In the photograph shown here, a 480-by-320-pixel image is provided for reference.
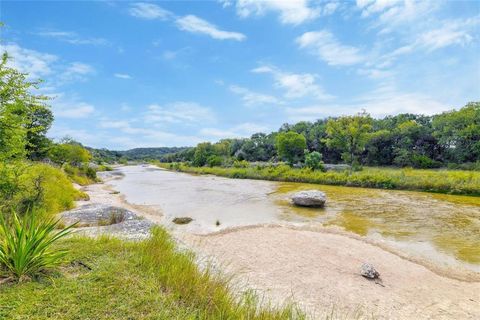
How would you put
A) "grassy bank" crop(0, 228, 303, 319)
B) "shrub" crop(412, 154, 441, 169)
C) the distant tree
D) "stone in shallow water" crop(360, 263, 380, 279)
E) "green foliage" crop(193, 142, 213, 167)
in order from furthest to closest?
"green foliage" crop(193, 142, 213, 167) < "shrub" crop(412, 154, 441, 169) < the distant tree < "stone in shallow water" crop(360, 263, 380, 279) < "grassy bank" crop(0, 228, 303, 319)

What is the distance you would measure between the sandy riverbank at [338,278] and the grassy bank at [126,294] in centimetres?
88

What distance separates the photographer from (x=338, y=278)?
7285 mm

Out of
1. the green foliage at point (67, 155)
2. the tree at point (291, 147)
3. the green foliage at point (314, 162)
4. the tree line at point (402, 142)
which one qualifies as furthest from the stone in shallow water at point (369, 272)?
the tree at point (291, 147)

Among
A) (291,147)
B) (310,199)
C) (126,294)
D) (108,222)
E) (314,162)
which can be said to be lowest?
(310,199)

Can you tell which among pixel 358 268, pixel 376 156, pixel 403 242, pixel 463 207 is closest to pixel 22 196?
pixel 358 268

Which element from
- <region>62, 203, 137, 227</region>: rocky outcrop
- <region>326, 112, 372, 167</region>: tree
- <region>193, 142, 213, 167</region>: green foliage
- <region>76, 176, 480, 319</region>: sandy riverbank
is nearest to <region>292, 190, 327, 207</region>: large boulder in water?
<region>76, 176, 480, 319</region>: sandy riverbank

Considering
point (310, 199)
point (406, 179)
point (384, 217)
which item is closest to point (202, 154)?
point (406, 179)

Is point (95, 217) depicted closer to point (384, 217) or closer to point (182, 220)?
point (182, 220)

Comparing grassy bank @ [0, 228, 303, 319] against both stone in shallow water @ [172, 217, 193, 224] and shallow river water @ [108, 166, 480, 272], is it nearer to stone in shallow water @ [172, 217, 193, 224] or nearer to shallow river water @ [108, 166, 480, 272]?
shallow river water @ [108, 166, 480, 272]

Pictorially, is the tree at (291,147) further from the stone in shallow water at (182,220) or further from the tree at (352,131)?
the stone in shallow water at (182,220)

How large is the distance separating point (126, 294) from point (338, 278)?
229 inches

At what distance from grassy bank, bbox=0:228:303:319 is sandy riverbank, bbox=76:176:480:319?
88 cm

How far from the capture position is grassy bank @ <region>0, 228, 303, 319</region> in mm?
3367

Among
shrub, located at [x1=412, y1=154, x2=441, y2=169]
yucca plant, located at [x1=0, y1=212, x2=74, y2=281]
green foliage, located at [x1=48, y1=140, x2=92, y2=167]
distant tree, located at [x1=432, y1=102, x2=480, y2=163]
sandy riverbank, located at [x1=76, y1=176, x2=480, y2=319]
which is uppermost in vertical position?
distant tree, located at [x1=432, y1=102, x2=480, y2=163]
